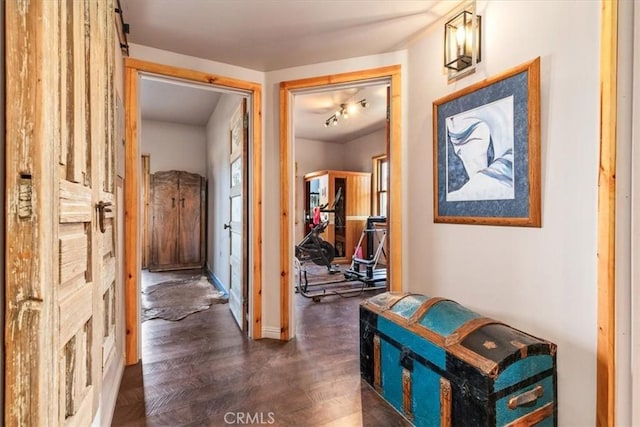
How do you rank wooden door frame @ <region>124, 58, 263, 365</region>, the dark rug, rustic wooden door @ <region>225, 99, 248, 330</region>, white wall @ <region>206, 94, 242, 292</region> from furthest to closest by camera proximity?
white wall @ <region>206, 94, 242, 292</region>
the dark rug
rustic wooden door @ <region>225, 99, 248, 330</region>
wooden door frame @ <region>124, 58, 263, 365</region>

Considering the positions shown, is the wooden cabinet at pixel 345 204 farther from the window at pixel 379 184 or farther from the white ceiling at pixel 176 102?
the white ceiling at pixel 176 102

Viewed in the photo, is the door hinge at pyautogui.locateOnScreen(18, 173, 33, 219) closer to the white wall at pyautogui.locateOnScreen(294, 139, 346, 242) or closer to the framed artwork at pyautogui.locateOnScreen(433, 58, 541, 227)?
the framed artwork at pyautogui.locateOnScreen(433, 58, 541, 227)

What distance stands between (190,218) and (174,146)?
4.52 ft

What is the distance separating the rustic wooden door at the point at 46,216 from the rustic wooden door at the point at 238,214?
1.89 m

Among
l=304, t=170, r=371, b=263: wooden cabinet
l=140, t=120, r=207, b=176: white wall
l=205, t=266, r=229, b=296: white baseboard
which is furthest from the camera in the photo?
l=304, t=170, r=371, b=263: wooden cabinet

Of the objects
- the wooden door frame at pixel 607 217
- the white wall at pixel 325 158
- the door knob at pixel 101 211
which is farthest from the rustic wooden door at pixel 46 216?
the white wall at pixel 325 158

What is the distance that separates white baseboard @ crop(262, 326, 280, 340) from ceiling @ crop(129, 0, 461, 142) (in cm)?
220

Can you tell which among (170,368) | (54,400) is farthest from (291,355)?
(54,400)

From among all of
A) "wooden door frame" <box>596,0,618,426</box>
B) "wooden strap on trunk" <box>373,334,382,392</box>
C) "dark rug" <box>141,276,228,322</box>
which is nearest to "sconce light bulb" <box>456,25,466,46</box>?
"wooden door frame" <box>596,0,618,426</box>

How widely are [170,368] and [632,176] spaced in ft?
8.74

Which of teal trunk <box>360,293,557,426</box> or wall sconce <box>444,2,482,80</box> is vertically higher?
wall sconce <box>444,2,482,80</box>

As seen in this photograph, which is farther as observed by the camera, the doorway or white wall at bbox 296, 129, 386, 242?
white wall at bbox 296, 129, 386, 242

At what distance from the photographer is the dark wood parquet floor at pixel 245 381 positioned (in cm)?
168

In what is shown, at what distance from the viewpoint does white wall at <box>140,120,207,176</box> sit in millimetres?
5562
